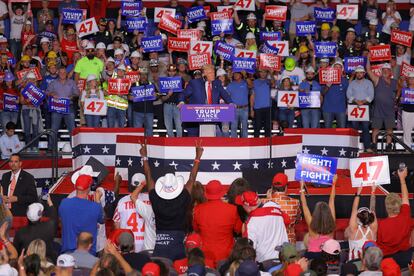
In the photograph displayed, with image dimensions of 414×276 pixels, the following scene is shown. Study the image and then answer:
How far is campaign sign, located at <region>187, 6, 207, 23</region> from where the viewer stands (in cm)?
3219

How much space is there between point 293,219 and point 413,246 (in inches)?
76.3

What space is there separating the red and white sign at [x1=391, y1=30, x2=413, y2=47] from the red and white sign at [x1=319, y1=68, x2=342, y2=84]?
3.30 meters

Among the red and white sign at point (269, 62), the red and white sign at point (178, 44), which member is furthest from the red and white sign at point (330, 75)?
the red and white sign at point (178, 44)

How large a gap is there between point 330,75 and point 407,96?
71.5 inches

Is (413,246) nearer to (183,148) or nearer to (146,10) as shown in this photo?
(183,148)

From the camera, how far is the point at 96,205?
60.6ft

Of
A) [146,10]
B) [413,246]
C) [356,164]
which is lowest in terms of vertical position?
[413,246]

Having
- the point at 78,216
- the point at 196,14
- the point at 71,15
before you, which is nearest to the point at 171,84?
the point at 196,14

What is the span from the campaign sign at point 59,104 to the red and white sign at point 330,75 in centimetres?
575

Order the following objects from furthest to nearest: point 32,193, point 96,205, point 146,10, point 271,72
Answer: point 146,10 < point 271,72 < point 32,193 < point 96,205

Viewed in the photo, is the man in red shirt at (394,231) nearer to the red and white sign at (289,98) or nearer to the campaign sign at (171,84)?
the campaign sign at (171,84)

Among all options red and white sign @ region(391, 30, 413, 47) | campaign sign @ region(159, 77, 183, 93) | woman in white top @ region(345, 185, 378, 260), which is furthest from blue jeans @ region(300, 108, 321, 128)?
woman in white top @ region(345, 185, 378, 260)

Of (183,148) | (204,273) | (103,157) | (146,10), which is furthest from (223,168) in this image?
(146,10)

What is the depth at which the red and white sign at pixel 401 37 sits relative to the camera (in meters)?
31.6
